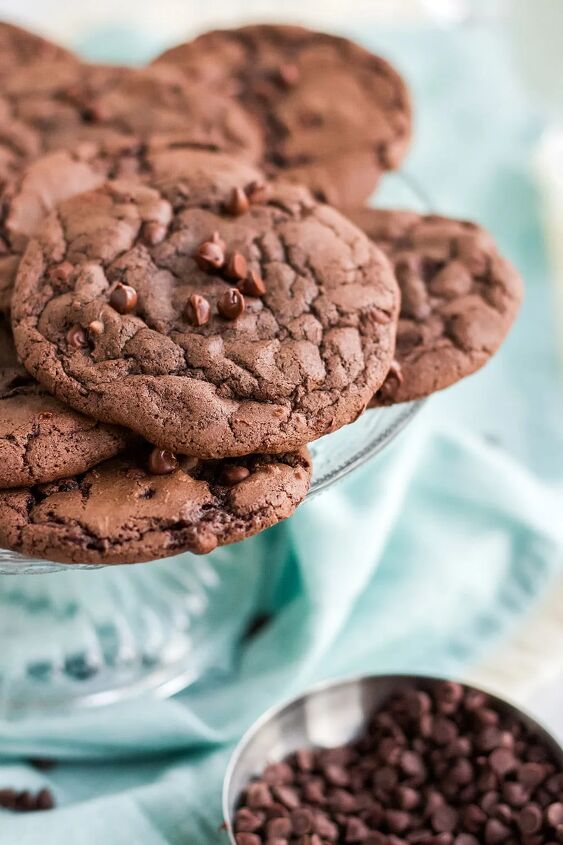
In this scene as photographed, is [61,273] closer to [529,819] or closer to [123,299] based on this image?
[123,299]

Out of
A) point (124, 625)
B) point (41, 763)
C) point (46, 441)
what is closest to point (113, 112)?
point (46, 441)

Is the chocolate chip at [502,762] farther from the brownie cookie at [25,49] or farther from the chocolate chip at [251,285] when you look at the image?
the brownie cookie at [25,49]

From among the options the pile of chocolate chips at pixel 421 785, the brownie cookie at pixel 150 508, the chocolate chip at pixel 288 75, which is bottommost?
the pile of chocolate chips at pixel 421 785

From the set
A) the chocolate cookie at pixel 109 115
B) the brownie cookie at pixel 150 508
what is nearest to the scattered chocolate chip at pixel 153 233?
the chocolate cookie at pixel 109 115

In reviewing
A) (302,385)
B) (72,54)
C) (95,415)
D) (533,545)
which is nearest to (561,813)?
(533,545)

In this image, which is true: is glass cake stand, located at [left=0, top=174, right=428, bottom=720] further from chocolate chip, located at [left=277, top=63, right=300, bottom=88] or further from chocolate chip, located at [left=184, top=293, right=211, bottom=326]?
chocolate chip, located at [left=184, top=293, right=211, bottom=326]

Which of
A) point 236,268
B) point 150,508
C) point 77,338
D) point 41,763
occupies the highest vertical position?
point 236,268
